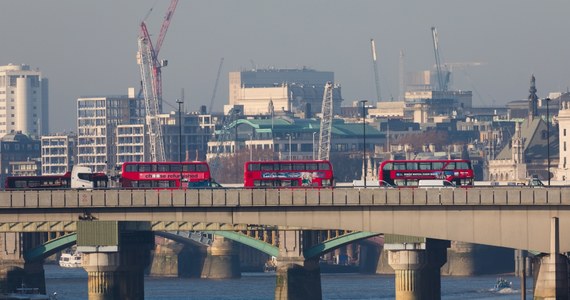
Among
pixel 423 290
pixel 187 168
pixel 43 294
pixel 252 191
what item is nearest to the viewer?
pixel 252 191

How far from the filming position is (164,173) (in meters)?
190

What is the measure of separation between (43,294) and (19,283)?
2819mm

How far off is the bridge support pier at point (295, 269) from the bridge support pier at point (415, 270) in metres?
19.4

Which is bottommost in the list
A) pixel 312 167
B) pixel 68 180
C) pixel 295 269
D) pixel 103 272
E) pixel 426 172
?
pixel 295 269

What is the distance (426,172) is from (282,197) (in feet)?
150

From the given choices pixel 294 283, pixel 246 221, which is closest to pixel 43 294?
pixel 294 283

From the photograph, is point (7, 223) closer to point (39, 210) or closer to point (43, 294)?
point (39, 210)

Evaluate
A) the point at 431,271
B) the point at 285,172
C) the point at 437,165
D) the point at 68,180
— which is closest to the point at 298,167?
the point at 285,172

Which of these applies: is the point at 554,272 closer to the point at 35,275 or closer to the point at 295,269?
the point at 295,269

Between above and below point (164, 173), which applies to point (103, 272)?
below

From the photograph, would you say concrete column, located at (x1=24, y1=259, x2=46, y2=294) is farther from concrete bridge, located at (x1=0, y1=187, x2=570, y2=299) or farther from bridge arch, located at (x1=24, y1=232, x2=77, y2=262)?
concrete bridge, located at (x1=0, y1=187, x2=570, y2=299)

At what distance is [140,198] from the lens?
147 metres

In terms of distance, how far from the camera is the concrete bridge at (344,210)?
13988 cm

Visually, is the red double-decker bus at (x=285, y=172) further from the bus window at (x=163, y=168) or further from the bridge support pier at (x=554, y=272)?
the bridge support pier at (x=554, y=272)
